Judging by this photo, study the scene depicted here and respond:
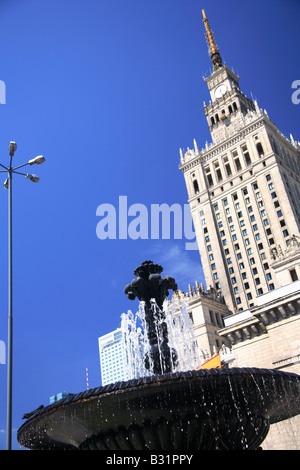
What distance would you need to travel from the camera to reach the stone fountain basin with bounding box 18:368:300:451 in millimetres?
9265

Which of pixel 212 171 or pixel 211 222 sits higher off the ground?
pixel 212 171

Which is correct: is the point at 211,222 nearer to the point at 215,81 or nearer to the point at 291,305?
the point at 215,81

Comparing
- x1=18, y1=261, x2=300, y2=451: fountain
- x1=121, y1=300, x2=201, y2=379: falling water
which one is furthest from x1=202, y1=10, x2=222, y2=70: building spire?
x1=18, y1=261, x2=300, y2=451: fountain

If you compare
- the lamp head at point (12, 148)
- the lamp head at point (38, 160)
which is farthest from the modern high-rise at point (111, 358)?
the lamp head at point (12, 148)

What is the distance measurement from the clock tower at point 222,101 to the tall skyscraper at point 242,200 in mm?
295

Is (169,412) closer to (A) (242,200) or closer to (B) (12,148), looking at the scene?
(B) (12,148)

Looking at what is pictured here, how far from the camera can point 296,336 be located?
90.1ft

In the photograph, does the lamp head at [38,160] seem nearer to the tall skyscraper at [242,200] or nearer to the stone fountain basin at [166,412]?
the stone fountain basin at [166,412]

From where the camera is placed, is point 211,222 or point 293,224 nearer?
point 293,224

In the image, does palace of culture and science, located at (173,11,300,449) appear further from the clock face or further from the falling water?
the falling water

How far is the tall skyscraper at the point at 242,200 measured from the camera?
63281 millimetres

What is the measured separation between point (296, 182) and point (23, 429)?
225 ft

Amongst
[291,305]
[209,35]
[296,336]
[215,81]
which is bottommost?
[296,336]
